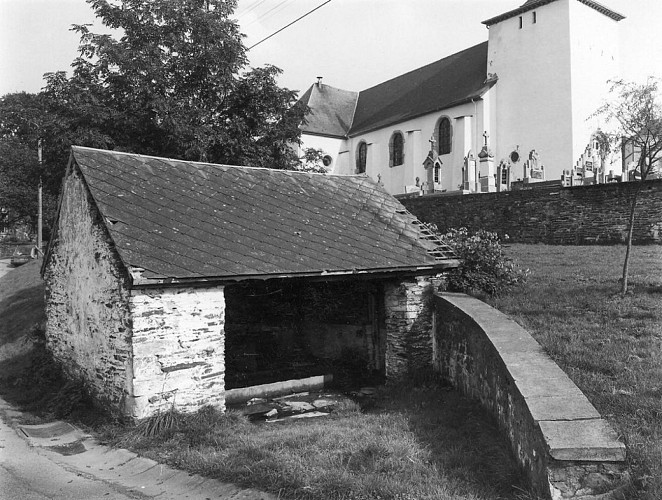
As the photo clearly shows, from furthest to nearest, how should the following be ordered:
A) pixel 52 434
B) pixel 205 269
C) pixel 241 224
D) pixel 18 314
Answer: pixel 18 314
pixel 241 224
pixel 52 434
pixel 205 269

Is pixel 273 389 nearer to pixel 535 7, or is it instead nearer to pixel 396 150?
pixel 535 7

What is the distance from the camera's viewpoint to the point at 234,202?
403 inches

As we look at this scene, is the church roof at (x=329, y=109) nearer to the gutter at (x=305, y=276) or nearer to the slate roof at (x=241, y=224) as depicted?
the slate roof at (x=241, y=224)

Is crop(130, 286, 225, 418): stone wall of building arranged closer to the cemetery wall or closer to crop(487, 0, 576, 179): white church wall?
the cemetery wall

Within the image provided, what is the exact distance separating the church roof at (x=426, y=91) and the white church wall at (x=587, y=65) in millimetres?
5562

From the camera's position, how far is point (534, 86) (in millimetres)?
36062

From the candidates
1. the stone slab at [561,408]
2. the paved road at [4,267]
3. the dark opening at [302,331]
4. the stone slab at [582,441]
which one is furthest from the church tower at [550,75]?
the stone slab at [582,441]

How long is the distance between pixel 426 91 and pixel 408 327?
118ft

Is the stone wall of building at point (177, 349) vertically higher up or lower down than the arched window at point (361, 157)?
lower down

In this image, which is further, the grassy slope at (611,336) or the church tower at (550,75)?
the church tower at (550,75)

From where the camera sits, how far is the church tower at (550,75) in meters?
34.3

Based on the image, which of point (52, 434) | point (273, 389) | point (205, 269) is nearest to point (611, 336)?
point (273, 389)

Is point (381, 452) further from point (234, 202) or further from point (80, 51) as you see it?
point (80, 51)

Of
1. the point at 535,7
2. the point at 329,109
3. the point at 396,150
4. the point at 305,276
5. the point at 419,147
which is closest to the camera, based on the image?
the point at 305,276
